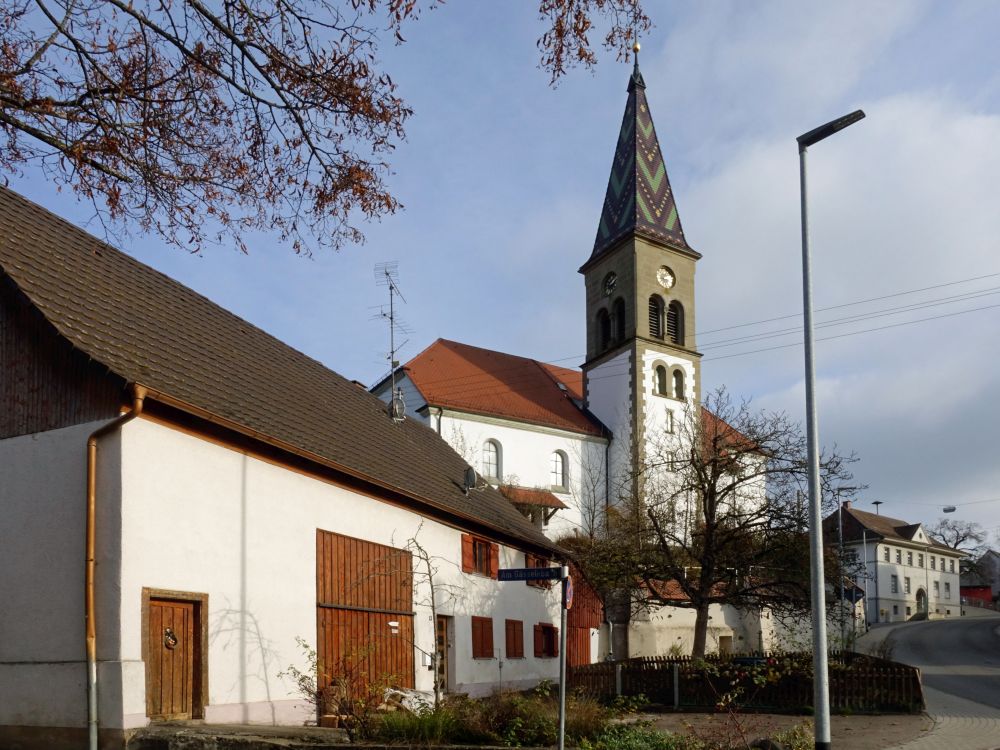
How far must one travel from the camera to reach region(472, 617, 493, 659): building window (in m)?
23.0


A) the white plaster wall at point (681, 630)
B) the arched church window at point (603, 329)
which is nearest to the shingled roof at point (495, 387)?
the arched church window at point (603, 329)

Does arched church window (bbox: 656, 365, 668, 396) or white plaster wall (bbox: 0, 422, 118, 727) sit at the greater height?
arched church window (bbox: 656, 365, 668, 396)

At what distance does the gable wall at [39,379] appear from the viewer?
12.6m

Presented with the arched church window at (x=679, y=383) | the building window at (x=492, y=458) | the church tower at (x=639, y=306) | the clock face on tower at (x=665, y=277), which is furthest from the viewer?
the clock face on tower at (x=665, y=277)

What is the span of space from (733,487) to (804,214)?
→ 15689 mm

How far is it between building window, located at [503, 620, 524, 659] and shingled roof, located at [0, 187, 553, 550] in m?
3.08

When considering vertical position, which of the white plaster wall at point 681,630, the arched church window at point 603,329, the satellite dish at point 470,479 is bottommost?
the white plaster wall at point 681,630

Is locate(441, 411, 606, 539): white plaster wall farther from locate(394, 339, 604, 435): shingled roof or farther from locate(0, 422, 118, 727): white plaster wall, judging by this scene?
locate(0, 422, 118, 727): white plaster wall

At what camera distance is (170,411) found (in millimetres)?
13172

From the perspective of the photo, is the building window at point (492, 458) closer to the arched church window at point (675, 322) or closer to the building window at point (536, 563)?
the arched church window at point (675, 322)

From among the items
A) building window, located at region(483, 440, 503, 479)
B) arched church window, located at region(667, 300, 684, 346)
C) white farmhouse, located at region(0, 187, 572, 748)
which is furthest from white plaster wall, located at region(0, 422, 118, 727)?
arched church window, located at region(667, 300, 684, 346)

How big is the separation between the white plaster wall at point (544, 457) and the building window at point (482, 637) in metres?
19.2

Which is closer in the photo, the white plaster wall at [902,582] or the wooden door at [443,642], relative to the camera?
the wooden door at [443,642]

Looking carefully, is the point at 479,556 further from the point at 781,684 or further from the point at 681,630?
the point at 681,630
